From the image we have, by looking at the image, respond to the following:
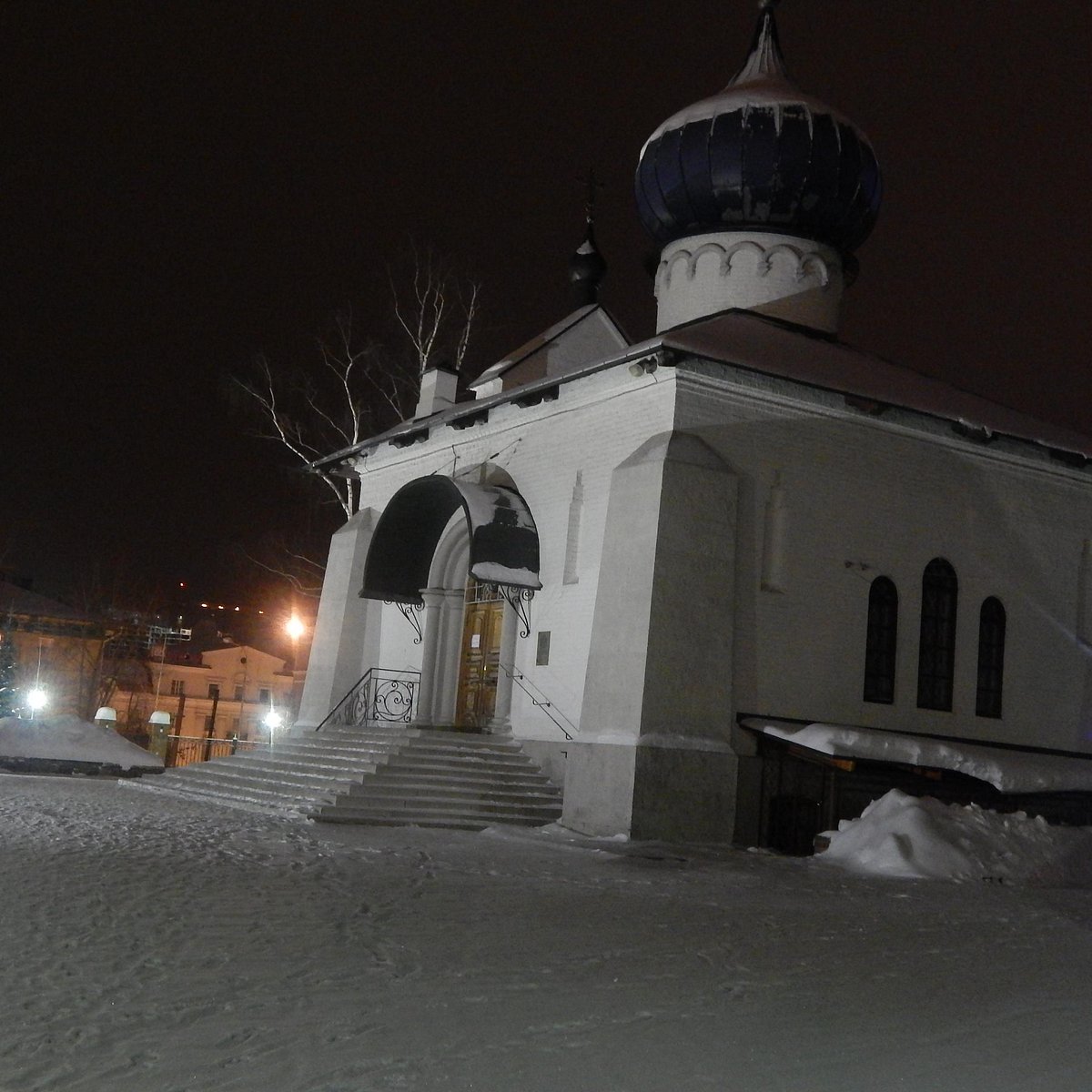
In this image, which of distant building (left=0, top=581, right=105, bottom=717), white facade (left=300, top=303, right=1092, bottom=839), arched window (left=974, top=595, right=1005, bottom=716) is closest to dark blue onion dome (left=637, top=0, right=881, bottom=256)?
white facade (left=300, top=303, right=1092, bottom=839)

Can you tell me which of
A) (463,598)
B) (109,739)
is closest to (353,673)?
(463,598)

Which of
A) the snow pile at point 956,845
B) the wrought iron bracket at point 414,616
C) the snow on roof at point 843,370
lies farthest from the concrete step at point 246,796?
the snow on roof at point 843,370

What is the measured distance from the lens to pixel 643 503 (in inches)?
553

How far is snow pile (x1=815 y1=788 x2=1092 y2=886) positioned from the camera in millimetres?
11453

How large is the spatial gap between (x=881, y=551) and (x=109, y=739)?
14.7 m

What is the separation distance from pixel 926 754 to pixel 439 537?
7.86 meters

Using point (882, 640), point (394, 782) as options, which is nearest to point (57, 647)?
point (394, 782)

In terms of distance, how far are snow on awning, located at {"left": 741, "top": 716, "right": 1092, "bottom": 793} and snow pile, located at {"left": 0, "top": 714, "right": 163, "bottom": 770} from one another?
13238 millimetres

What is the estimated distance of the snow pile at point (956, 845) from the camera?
1145cm

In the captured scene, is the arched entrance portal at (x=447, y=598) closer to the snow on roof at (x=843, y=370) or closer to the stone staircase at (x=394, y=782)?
the stone staircase at (x=394, y=782)

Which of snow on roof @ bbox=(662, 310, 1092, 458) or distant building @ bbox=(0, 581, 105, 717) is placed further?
distant building @ bbox=(0, 581, 105, 717)

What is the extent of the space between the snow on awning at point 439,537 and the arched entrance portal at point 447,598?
0.04 feet

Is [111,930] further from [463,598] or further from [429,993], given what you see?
[463,598]

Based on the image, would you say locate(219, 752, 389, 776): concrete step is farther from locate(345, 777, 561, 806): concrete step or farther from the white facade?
the white facade
